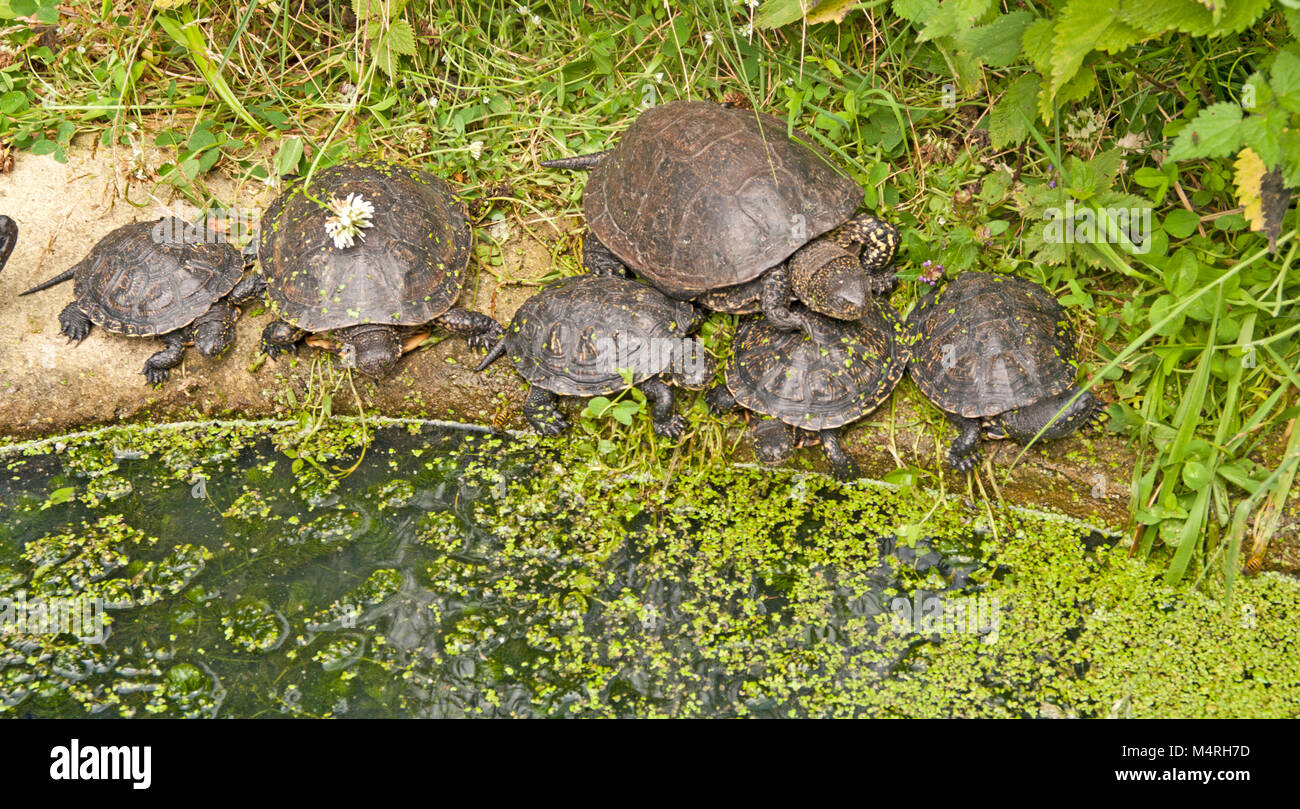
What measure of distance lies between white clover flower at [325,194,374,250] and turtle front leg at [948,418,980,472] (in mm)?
3179

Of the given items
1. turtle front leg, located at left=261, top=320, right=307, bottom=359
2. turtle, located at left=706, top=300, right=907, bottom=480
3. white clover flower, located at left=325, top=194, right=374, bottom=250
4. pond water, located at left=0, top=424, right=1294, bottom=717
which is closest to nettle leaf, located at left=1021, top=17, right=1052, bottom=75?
turtle, located at left=706, top=300, right=907, bottom=480

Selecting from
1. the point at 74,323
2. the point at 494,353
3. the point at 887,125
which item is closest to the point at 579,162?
the point at 494,353

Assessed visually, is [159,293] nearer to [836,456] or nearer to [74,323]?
[74,323]

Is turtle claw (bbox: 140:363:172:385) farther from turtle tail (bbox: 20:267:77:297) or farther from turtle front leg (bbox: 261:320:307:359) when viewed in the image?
turtle tail (bbox: 20:267:77:297)

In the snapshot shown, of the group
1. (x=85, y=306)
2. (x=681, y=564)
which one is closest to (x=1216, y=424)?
(x=681, y=564)

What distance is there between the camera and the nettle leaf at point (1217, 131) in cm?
303

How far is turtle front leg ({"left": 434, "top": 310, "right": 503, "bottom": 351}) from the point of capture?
4.64 metres

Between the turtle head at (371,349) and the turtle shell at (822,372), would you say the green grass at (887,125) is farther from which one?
the turtle head at (371,349)

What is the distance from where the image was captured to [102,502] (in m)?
4.30

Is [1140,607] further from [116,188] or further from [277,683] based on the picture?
[116,188]

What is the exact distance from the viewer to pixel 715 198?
4176 millimetres

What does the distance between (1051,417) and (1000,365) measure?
0.33 meters

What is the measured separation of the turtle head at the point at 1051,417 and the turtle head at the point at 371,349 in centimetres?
305

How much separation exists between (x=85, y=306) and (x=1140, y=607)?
548 centimetres
